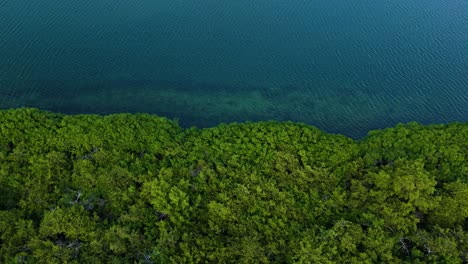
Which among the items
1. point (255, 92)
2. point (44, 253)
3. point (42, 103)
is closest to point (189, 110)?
point (255, 92)

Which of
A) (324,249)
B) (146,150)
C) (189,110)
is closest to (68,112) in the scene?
(189,110)

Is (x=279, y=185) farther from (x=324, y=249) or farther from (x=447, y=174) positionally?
(x=447, y=174)

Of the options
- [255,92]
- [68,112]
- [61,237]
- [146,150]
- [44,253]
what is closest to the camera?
[44,253]

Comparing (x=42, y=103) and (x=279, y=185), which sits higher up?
(x=42, y=103)

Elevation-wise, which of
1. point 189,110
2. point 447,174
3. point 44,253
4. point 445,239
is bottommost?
point 44,253

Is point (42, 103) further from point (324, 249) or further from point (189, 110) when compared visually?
point (324, 249)

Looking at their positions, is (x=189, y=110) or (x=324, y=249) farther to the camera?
(x=189, y=110)

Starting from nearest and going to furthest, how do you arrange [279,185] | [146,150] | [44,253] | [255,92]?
[44,253] < [279,185] < [146,150] < [255,92]
